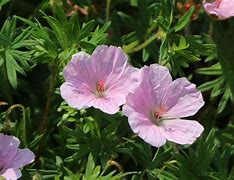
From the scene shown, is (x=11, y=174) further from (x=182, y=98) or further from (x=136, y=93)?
(x=182, y=98)

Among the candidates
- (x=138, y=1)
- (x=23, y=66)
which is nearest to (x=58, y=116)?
(x=23, y=66)

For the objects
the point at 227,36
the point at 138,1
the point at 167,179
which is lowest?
the point at 167,179

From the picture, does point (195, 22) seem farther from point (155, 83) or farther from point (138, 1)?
point (155, 83)

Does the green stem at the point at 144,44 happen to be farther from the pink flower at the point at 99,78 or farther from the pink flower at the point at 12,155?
the pink flower at the point at 12,155

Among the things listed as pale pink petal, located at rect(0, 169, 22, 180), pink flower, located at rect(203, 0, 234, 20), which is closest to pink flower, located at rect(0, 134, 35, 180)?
pale pink petal, located at rect(0, 169, 22, 180)

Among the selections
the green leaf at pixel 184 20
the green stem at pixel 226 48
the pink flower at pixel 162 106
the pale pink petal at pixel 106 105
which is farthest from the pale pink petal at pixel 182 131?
the green stem at pixel 226 48

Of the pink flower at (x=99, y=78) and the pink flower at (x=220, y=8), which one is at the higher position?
the pink flower at (x=220, y=8)
